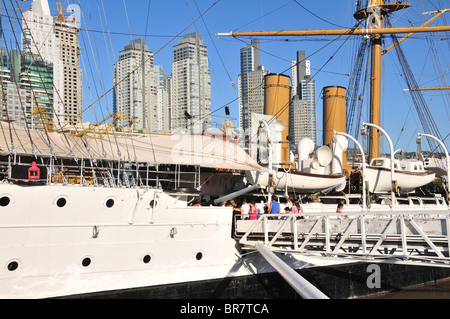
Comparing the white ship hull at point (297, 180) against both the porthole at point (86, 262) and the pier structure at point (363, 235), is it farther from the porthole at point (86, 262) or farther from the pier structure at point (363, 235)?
the porthole at point (86, 262)

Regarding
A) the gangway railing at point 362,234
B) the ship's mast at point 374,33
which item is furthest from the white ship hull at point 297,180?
the ship's mast at point 374,33

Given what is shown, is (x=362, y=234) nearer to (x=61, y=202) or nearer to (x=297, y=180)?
(x=297, y=180)

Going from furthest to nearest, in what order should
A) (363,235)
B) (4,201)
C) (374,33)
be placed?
(374,33) → (4,201) → (363,235)

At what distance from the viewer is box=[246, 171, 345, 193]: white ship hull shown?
17.7m

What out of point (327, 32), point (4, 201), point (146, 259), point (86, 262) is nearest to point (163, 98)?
→ point (327, 32)

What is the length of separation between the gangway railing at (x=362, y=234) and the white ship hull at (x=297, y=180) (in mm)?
3017

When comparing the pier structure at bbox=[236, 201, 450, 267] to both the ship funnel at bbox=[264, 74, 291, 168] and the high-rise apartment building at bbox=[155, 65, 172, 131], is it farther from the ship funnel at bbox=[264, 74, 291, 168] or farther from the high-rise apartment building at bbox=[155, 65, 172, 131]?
the high-rise apartment building at bbox=[155, 65, 172, 131]

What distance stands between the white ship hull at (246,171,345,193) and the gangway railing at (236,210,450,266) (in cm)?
302

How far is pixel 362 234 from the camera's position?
11.4 metres

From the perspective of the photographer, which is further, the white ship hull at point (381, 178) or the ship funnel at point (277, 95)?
the ship funnel at point (277, 95)

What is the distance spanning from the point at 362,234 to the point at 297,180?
7.64 metres

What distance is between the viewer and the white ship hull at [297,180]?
17734 mm

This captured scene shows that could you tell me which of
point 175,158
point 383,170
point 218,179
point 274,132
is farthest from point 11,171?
point 383,170

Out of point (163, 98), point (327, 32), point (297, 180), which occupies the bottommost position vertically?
point (297, 180)
